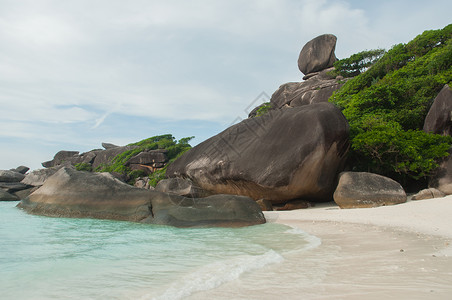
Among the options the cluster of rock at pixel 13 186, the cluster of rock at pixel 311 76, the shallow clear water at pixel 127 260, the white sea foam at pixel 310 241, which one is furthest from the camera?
the cluster of rock at pixel 311 76

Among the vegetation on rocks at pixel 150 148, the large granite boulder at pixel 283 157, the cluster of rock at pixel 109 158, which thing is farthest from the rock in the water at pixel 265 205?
the cluster of rock at pixel 109 158

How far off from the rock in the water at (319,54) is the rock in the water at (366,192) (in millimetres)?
23976

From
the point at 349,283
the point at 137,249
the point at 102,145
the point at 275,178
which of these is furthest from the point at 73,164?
the point at 349,283

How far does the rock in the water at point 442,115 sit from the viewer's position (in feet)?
32.1

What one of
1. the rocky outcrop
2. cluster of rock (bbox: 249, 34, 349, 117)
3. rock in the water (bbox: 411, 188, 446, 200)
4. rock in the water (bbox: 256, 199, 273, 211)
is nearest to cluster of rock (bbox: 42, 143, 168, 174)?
the rocky outcrop

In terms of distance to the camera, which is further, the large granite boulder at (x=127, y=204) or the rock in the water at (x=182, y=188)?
the rock in the water at (x=182, y=188)

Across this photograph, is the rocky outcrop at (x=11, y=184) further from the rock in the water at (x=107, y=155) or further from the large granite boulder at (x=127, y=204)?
the large granite boulder at (x=127, y=204)

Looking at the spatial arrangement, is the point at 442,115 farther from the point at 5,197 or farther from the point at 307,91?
the point at 5,197

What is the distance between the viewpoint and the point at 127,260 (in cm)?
342

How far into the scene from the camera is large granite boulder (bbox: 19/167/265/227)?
6.89 m

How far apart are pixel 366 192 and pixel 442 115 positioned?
15.1 ft

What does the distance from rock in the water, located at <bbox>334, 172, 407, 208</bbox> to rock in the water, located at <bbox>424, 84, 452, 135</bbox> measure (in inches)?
138

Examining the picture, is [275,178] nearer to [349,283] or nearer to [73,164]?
[349,283]

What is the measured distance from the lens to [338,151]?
976 centimetres
